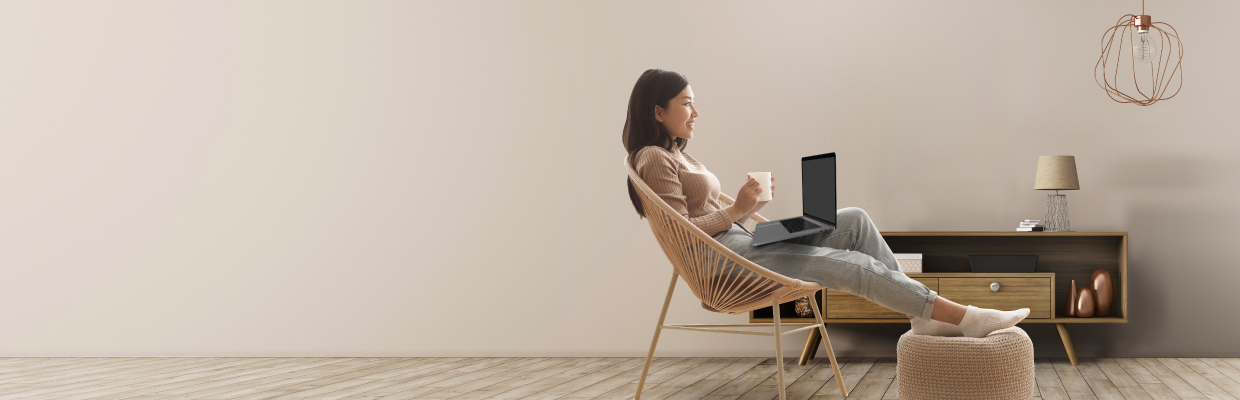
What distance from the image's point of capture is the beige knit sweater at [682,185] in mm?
2314

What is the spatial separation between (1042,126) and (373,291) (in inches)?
112

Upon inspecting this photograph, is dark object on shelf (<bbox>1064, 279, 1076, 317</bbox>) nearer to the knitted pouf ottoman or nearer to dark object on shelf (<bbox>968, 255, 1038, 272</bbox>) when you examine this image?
dark object on shelf (<bbox>968, 255, 1038, 272</bbox>)

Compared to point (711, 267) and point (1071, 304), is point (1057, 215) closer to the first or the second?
Result: point (1071, 304)

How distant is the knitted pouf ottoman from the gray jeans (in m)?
0.11

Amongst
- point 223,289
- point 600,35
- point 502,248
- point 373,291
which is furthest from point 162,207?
point 600,35

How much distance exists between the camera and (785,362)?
132 inches

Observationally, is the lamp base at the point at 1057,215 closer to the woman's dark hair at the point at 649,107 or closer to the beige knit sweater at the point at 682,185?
the beige knit sweater at the point at 682,185

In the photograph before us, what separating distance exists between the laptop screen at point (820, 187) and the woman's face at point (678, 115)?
1.26ft

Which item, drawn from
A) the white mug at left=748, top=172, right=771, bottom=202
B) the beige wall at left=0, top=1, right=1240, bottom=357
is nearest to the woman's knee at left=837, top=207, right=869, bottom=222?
the white mug at left=748, top=172, right=771, bottom=202

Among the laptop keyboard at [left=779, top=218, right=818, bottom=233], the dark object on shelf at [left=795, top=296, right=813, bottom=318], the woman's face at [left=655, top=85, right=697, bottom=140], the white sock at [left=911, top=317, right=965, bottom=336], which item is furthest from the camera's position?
the dark object on shelf at [left=795, top=296, right=813, bottom=318]

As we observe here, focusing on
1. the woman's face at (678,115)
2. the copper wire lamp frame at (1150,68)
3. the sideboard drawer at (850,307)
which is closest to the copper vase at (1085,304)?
the sideboard drawer at (850,307)

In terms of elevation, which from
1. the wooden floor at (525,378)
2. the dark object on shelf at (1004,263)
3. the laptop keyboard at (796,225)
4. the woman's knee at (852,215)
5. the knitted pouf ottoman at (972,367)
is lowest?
the wooden floor at (525,378)

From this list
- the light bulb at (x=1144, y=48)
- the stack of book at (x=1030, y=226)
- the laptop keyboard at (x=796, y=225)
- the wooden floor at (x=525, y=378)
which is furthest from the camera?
the stack of book at (x=1030, y=226)

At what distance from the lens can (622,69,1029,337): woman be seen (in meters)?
2.01
